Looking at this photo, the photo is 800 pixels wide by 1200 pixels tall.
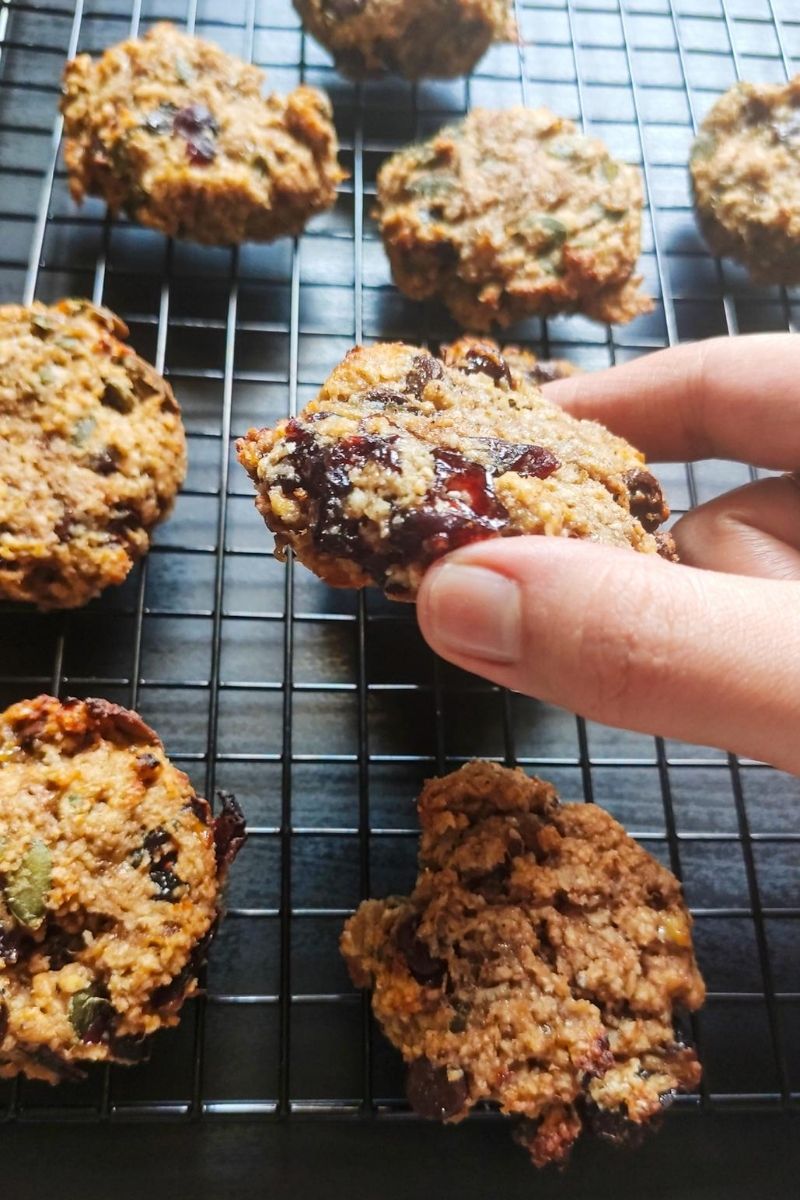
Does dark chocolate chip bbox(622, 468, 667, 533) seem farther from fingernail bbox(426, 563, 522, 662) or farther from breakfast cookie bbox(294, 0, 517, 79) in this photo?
breakfast cookie bbox(294, 0, 517, 79)

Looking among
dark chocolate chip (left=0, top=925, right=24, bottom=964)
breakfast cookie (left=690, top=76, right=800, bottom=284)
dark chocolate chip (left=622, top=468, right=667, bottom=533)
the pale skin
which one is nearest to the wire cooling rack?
breakfast cookie (left=690, top=76, right=800, bottom=284)

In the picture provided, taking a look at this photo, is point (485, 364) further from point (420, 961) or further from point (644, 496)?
point (420, 961)

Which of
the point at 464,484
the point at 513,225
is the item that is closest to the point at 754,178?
the point at 513,225

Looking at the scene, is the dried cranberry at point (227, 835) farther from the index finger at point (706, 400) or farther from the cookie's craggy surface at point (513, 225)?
the cookie's craggy surface at point (513, 225)

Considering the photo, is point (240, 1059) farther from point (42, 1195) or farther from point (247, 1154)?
point (42, 1195)

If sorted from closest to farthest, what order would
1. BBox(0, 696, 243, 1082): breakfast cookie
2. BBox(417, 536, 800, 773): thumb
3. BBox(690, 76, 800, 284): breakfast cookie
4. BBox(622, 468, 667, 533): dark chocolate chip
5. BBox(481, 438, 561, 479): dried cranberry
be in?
1. BBox(417, 536, 800, 773): thumb
2. BBox(481, 438, 561, 479): dried cranberry
3. BBox(0, 696, 243, 1082): breakfast cookie
4. BBox(622, 468, 667, 533): dark chocolate chip
5. BBox(690, 76, 800, 284): breakfast cookie

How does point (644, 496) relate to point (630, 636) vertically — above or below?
above
